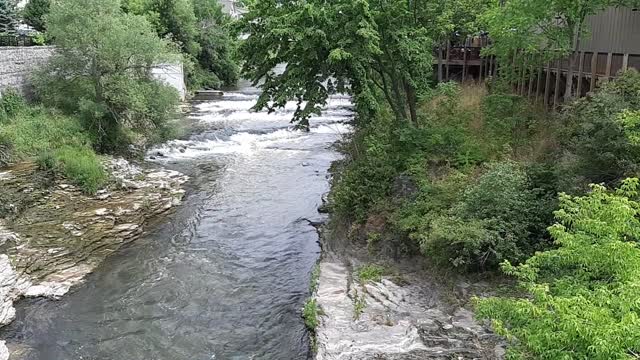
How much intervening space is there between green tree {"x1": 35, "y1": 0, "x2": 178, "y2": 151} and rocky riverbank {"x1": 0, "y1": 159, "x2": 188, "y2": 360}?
3.50m

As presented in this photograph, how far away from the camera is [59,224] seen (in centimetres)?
1600

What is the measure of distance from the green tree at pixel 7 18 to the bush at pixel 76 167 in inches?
525

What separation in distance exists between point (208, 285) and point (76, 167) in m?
8.60

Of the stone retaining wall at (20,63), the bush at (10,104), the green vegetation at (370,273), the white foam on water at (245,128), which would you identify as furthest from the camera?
the white foam on water at (245,128)

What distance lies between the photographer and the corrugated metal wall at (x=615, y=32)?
1474 centimetres

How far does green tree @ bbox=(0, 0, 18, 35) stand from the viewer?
29578mm

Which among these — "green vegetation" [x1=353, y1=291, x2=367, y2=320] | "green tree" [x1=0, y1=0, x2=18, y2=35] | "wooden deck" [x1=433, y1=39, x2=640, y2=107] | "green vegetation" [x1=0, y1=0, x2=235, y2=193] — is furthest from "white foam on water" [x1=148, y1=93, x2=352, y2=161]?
"green vegetation" [x1=353, y1=291, x2=367, y2=320]

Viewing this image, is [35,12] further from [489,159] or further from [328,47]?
[489,159]

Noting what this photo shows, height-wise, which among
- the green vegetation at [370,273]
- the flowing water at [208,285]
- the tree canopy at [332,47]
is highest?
the tree canopy at [332,47]

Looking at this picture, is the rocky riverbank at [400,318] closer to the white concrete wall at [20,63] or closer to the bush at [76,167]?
the bush at [76,167]

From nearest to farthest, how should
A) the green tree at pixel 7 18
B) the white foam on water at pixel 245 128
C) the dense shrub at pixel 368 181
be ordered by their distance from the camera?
the dense shrub at pixel 368 181
the white foam on water at pixel 245 128
the green tree at pixel 7 18

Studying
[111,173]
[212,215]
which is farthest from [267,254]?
[111,173]

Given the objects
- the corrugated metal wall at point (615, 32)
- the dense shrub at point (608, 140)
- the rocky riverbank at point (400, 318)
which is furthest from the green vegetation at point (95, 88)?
the corrugated metal wall at point (615, 32)

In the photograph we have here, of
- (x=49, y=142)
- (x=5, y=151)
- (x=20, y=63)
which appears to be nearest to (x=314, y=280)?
(x=5, y=151)
